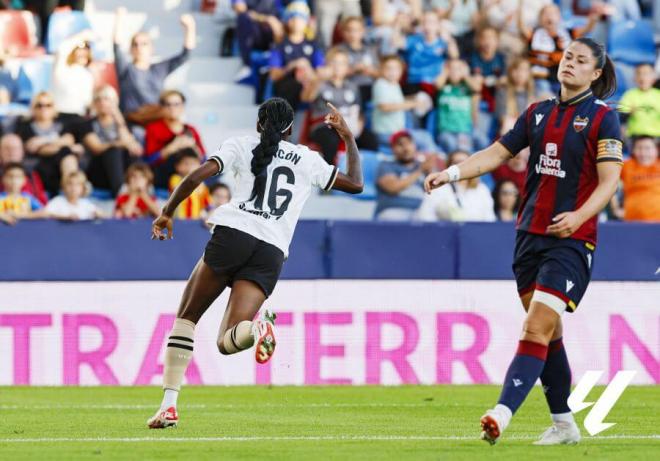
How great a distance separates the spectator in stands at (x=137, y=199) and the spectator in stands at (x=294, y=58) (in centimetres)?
284

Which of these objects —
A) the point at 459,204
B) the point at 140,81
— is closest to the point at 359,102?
the point at 459,204

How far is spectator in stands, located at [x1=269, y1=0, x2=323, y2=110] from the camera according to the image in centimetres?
1764

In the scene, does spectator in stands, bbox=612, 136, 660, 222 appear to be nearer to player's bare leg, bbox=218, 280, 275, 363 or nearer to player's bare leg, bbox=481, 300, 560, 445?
player's bare leg, bbox=218, 280, 275, 363

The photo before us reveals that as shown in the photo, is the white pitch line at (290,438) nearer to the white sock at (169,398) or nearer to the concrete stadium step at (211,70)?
the white sock at (169,398)

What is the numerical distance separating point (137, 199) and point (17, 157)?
154cm

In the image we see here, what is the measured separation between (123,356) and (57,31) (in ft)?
19.5

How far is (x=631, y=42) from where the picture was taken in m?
20.1

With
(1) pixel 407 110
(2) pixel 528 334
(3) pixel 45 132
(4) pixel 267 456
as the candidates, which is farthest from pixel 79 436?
(1) pixel 407 110

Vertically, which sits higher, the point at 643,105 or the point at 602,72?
the point at 602,72

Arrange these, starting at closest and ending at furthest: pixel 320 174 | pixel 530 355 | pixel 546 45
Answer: pixel 530 355, pixel 320 174, pixel 546 45

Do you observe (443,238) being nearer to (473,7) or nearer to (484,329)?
(484,329)

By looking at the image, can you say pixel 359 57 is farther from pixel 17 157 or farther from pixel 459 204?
pixel 17 157

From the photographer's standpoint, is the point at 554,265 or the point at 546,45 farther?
the point at 546,45

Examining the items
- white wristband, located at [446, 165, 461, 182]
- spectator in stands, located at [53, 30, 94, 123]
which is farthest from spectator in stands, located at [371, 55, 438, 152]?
white wristband, located at [446, 165, 461, 182]
